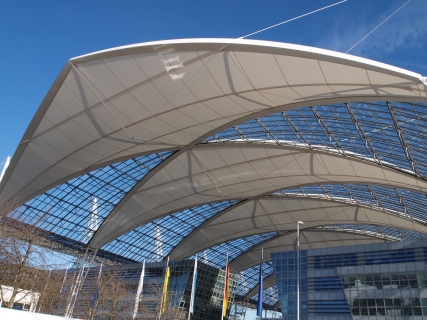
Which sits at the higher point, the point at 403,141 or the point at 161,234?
the point at 161,234

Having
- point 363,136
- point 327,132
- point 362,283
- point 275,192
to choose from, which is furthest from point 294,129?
point 362,283

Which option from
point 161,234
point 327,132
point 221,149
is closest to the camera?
point 327,132

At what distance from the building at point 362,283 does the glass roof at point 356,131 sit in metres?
9.12

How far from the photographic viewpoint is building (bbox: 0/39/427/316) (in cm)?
2358

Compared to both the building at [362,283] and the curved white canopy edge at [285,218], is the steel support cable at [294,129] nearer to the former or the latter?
the building at [362,283]

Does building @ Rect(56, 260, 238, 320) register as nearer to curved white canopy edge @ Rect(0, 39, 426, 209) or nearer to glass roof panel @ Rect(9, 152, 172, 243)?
glass roof panel @ Rect(9, 152, 172, 243)

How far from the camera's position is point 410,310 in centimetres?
3650

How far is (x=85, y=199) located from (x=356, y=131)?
35436mm

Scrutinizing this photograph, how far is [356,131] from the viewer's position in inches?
1254

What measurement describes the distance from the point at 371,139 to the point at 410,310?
52.9ft

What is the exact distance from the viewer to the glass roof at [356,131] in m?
28.0

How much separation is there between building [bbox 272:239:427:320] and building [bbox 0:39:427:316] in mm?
6598

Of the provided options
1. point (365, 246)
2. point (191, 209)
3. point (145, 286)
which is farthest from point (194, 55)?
point (145, 286)

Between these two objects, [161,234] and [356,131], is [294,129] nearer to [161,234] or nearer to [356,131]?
[356,131]
